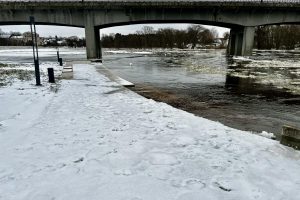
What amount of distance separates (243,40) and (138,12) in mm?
18379

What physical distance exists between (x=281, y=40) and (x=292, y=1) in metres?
58.6

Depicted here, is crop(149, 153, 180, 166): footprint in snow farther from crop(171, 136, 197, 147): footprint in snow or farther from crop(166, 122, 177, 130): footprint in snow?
crop(166, 122, 177, 130): footprint in snow

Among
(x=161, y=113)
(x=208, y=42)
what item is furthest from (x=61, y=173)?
(x=208, y=42)

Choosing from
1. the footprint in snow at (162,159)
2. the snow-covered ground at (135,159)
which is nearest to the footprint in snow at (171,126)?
the snow-covered ground at (135,159)

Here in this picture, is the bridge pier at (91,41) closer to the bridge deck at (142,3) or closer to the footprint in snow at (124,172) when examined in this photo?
the bridge deck at (142,3)

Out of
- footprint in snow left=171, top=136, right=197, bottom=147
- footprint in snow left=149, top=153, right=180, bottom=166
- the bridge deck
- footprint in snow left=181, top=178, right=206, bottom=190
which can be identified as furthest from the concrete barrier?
the bridge deck

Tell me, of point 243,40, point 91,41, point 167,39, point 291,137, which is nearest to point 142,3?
point 91,41

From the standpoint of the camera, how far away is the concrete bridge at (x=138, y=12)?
1692 inches

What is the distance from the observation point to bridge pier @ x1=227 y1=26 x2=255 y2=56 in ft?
161

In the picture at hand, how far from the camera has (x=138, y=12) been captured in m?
45.5

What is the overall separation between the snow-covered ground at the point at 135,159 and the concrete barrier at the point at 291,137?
0.60ft

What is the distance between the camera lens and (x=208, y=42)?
142125mm

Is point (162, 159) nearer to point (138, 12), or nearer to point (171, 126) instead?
point (171, 126)

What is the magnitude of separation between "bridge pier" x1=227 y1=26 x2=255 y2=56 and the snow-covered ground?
4356 cm
